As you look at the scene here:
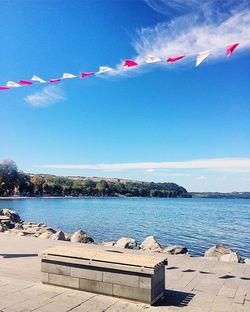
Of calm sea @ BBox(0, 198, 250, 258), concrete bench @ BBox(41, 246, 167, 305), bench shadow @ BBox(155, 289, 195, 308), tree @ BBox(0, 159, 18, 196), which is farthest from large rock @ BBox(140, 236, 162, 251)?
tree @ BBox(0, 159, 18, 196)

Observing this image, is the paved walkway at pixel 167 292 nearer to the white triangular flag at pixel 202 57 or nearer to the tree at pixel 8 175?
the white triangular flag at pixel 202 57

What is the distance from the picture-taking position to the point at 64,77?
1240 cm

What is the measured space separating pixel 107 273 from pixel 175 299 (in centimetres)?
152

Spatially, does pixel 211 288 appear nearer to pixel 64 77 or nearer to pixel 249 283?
pixel 249 283

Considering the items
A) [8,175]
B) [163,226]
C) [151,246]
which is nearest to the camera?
[151,246]

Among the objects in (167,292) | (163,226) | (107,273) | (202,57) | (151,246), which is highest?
(202,57)

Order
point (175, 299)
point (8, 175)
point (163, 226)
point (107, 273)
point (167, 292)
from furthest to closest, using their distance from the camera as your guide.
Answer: point (8, 175) < point (163, 226) < point (167, 292) < point (175, 299) < point (107, 273)

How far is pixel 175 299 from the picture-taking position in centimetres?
772

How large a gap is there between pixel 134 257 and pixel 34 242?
27.1 feet

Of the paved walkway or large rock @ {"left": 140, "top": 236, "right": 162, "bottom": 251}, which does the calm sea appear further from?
the paved walkway

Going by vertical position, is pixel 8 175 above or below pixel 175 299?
above

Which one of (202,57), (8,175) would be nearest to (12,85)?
(202,57)

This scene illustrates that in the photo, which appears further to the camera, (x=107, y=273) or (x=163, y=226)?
(x=163, y=226)

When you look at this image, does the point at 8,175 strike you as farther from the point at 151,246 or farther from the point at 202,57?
the point at 202,57
